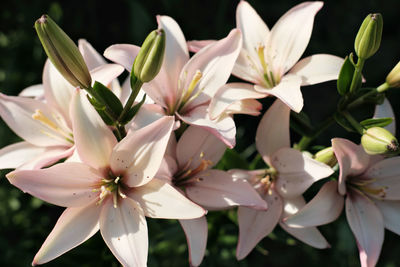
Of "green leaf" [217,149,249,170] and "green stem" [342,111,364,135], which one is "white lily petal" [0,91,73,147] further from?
"green stem" [342,111,364,135]

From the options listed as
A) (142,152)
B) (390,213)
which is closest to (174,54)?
(142,152)

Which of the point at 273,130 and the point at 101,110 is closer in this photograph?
the point at 101,110

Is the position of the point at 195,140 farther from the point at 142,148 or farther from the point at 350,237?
the point at 350,237

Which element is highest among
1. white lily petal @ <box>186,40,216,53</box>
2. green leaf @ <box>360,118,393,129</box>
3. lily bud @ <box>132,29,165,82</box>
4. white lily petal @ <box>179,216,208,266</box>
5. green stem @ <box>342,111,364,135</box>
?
lily bud @ <box>132,29,165,82</box>

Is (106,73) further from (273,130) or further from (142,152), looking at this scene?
(273,130)

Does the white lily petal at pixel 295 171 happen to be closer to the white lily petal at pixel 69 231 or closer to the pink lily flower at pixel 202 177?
the pink lily flower at pixel 202 177

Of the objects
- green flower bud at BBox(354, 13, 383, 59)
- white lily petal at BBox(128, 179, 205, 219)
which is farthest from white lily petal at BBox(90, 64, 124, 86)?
green flower bud at BBox(354, 13, 383, 59)
